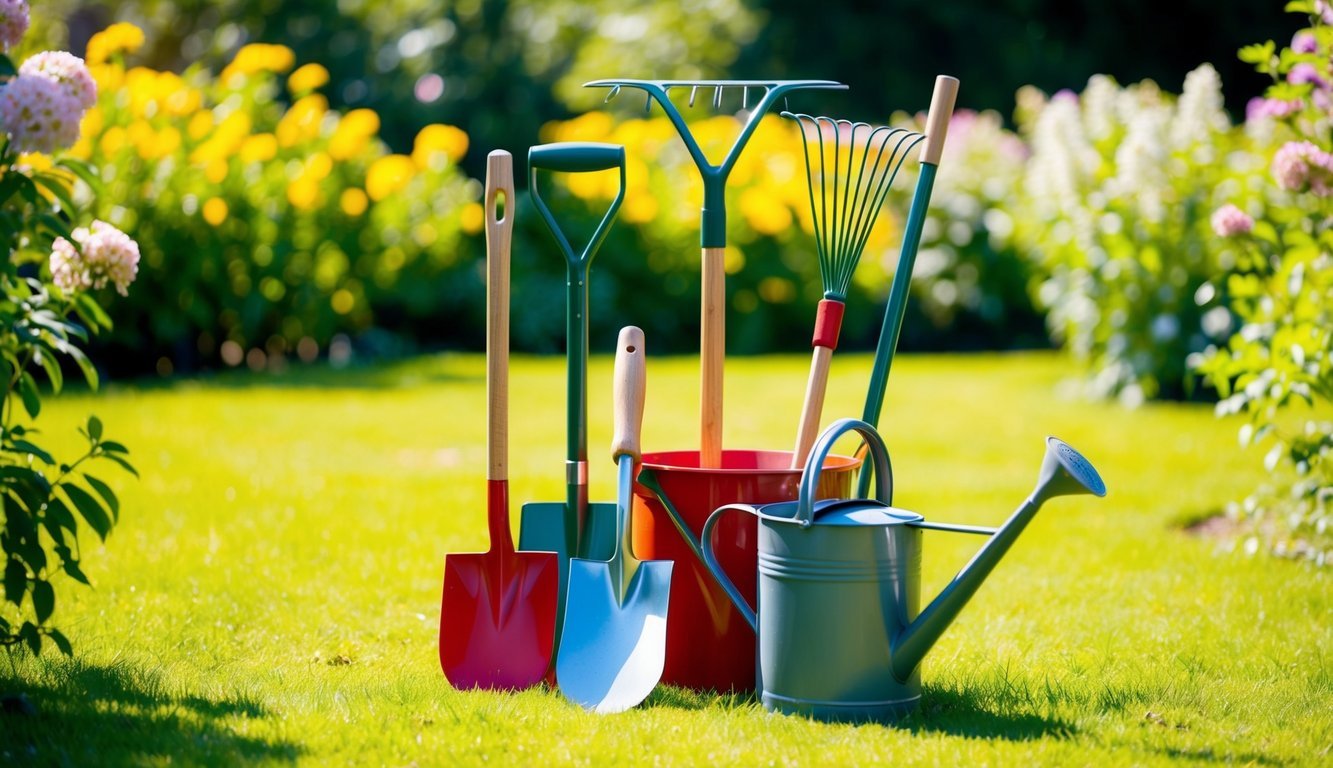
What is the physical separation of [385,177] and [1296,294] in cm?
486

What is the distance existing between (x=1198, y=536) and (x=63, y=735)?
3.06 meters

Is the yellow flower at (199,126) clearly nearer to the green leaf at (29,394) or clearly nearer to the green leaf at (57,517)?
the green leaf at (29,394)

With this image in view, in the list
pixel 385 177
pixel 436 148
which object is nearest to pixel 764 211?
pixel 436 148

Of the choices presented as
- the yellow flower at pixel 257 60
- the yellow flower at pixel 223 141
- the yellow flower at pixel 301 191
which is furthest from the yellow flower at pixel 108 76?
the yellow flower at pixel 301 191

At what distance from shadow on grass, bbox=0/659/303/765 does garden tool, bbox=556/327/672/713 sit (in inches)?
20.8

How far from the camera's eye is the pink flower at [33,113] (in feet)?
6.92

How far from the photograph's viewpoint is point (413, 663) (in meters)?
2.72

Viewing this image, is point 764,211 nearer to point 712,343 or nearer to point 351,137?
point 351,137

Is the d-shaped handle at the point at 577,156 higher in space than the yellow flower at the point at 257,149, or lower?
lower

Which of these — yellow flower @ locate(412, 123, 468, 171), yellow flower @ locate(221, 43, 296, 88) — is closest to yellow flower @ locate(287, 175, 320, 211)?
yellow flower @ locate(221, 43, 296, 88)

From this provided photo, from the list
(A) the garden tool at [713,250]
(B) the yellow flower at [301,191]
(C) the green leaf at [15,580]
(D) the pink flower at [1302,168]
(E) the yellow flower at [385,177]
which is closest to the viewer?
(C) the green leaf at [15,580]

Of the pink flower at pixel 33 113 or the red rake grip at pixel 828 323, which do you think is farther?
the red rake grip at pixel 828 323

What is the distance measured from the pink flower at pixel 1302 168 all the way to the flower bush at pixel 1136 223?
8.21 feet

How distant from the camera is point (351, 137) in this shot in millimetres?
7273
